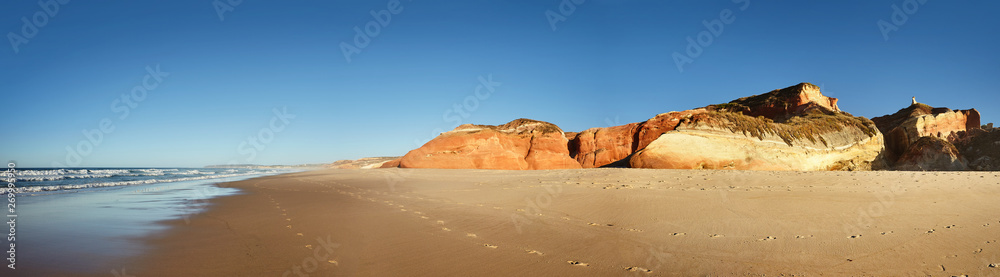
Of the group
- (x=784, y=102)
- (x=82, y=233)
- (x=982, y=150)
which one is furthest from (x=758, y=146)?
(x=82, y=233)

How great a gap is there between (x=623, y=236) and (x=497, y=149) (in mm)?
21798

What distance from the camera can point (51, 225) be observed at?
6215mm

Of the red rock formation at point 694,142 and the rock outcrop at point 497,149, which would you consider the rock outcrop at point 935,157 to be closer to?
the red rock formation at point 694,142

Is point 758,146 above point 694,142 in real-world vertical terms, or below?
below

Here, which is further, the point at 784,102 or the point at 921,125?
the point at 784,102

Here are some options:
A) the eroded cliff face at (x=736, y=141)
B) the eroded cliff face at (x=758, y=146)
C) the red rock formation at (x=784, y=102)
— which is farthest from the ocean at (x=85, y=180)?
the red rock formation at (x=784, y=102)

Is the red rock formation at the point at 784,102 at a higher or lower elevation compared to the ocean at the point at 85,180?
higher

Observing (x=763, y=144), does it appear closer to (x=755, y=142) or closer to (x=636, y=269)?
(x=755, y=142)

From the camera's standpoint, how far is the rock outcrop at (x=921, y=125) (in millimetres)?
21844

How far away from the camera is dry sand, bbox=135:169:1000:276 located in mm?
3482

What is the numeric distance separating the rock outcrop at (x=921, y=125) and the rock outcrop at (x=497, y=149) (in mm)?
16778

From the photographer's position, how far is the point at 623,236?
4703 mm

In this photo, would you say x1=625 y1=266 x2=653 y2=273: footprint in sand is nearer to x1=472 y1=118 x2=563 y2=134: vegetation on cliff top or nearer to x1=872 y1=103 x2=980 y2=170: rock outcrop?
x1=472 y1=118 x2=563 y2=134: vegetation on cliff top

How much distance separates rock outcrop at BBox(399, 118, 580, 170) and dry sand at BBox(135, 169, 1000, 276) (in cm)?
1769
